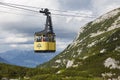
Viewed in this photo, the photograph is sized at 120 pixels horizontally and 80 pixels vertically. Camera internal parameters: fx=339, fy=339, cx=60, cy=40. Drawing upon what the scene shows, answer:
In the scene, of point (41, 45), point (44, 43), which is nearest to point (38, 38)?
point (41, 45)

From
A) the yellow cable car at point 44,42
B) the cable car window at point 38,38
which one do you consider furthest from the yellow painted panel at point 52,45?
the cable car window at point 38,38

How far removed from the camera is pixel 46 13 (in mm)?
57375

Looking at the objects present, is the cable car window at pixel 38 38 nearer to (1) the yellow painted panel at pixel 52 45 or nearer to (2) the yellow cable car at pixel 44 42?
(2) the yellow cable car at pixel 44 42

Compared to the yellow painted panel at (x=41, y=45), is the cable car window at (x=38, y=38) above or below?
above

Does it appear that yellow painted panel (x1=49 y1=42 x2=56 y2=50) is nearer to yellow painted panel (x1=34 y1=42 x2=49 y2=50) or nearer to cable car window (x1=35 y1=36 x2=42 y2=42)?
yellow painted panel (x1=34 y1=42 x2=49 y2=50)

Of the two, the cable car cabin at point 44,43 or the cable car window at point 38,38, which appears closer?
the cable car cabin at point 44,43

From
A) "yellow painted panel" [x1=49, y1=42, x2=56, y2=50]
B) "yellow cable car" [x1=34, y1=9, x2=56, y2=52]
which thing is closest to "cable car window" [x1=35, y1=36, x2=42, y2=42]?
"yellow cable car" [x1=34, y1=9, x2=56, y2=52]

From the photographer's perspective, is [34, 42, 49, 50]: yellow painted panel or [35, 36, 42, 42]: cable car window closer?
[34, 42, 49, 50]: yellow painted panel

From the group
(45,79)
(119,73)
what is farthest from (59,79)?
(119,73)

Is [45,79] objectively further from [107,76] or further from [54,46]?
[107,76]

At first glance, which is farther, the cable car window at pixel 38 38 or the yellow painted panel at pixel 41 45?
the cable car window at pixel 38 38

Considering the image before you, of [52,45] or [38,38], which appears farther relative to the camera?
[38,38]

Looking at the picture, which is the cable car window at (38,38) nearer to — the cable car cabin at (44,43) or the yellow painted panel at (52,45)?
the cable car cabin at (44,43)

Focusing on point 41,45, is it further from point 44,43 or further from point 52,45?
point 52,45
